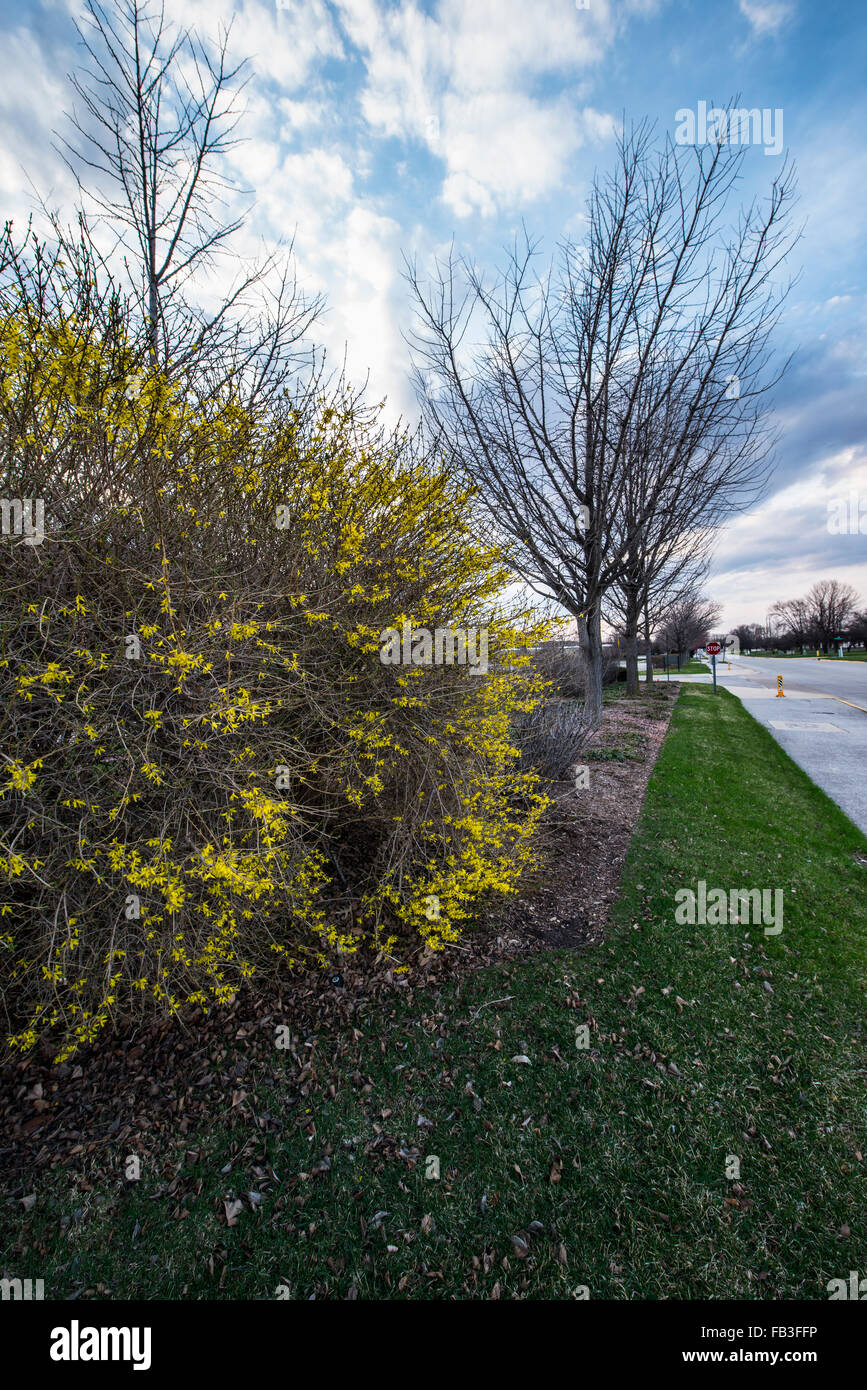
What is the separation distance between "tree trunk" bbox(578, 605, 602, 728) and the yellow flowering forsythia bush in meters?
6.07

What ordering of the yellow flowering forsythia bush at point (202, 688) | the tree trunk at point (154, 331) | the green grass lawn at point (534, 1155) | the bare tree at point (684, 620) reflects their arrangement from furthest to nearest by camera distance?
the bare tree at point (684, 620), the tree trunk at point (154, 331), the yellow flowering forsythia bush at point (202, 688), the green grass lawn at point (534, 1155)

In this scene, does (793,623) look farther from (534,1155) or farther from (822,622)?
(534,1155)

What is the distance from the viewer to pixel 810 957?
372cm

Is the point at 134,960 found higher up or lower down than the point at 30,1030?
higher up

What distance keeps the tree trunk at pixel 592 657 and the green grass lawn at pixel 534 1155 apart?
6463mm

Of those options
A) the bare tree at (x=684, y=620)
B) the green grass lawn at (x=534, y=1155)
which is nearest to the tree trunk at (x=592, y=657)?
the green grass lawn at (x=534, y=1155)

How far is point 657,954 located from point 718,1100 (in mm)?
1161

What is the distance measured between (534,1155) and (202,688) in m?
2.73

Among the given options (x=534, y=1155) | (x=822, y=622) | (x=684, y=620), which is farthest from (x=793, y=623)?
(x=534, y=1155)

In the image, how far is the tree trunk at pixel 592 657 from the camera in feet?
31.8

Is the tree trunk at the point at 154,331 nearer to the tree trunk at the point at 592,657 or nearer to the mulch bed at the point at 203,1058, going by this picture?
the mulch bed at the point at 203,1058

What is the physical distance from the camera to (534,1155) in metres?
2.41
